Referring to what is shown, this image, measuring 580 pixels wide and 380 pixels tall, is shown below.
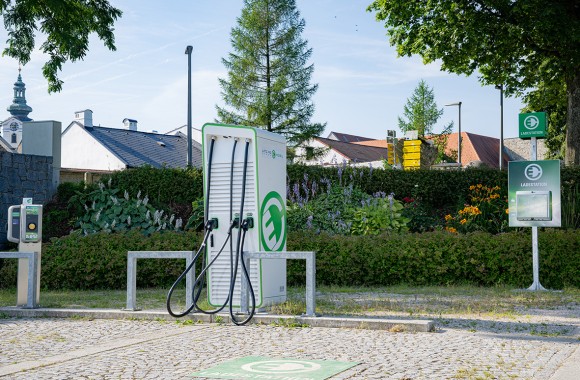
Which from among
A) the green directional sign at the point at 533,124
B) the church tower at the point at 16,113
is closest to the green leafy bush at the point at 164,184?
the green directional sign at the point at 533,124

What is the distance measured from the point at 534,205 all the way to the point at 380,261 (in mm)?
2882

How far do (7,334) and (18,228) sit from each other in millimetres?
2592

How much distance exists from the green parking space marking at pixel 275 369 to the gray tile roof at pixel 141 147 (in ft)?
138

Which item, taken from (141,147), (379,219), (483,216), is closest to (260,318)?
Result: (379,219)

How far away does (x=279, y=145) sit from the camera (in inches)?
391

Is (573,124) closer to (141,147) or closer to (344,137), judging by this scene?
(141,147)

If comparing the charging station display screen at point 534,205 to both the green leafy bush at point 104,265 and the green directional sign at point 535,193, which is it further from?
the green leafy bush at point 104,265

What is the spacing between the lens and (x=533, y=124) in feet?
43.4

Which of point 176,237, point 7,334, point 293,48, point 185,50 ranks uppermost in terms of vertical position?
point 293,48

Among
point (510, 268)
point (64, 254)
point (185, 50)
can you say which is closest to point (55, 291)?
point (64, 254)

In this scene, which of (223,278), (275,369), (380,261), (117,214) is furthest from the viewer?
(117,214)

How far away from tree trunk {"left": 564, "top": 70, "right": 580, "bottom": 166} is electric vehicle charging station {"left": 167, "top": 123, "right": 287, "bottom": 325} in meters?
12.0

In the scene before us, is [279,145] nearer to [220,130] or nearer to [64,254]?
[220,130]

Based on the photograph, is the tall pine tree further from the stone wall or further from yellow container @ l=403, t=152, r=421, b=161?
the stone wall
